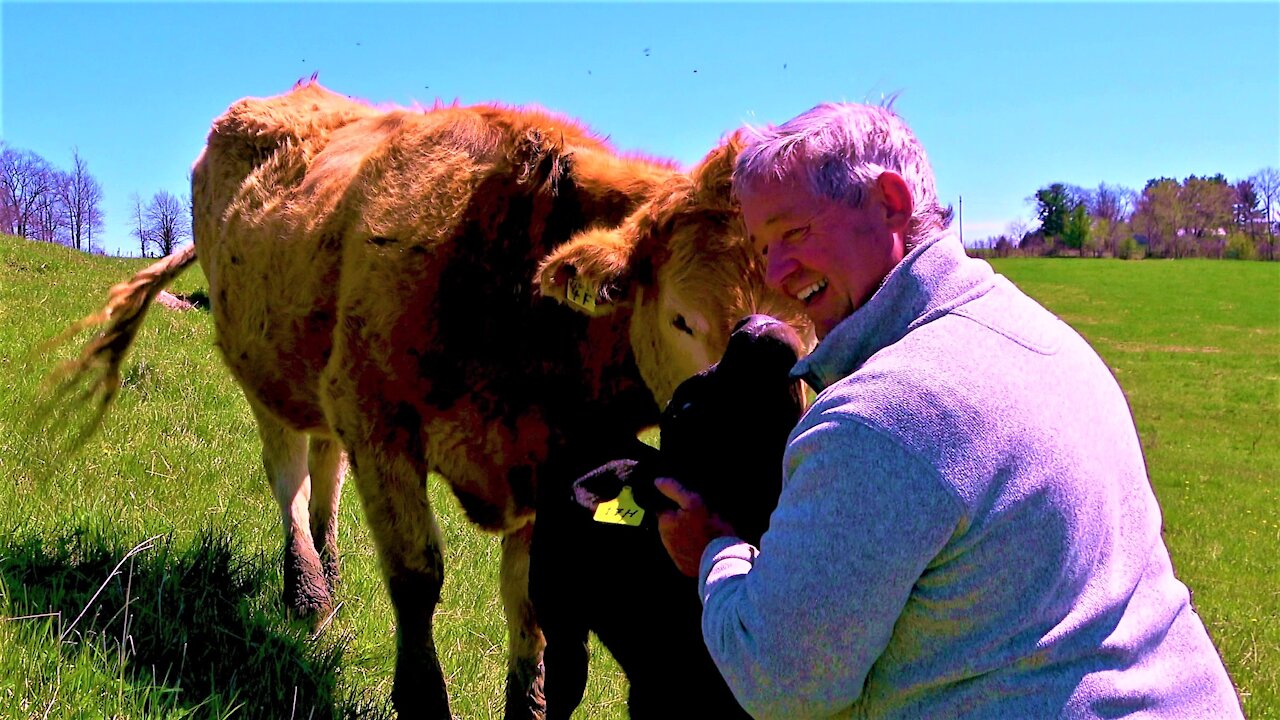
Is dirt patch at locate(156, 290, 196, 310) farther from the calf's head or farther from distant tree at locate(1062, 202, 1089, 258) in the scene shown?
distant tree at locate(1062, 202, 1089, 258)

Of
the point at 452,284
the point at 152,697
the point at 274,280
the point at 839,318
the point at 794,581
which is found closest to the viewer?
the point at 794,581

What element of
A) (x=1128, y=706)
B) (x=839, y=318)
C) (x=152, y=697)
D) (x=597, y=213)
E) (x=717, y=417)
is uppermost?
(x=597, y=213)

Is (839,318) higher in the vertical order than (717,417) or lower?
higher

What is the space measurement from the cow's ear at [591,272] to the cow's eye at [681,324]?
0.81 feet

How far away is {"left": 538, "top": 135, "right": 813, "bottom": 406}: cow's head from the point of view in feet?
11.2

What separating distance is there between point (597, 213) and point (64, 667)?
7.91ft

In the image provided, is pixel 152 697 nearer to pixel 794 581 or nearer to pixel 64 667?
pixel 64 667

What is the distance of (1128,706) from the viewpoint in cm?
168

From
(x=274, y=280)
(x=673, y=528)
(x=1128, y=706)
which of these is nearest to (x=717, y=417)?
(x=673, y=528)

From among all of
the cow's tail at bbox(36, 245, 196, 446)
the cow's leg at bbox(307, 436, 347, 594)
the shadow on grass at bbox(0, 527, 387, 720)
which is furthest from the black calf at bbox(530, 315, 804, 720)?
the cow's tail at bbox(36, 245, 196, 446)

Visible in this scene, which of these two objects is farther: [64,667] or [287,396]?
[287,396]

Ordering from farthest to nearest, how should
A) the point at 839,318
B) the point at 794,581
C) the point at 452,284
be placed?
1. the point at 452,284
2. the point at 839,318
3. the point at 794,581

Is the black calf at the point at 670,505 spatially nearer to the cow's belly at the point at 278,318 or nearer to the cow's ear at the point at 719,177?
the cow's ear at the point at 719,177

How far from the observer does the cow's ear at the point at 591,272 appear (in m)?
3.55
